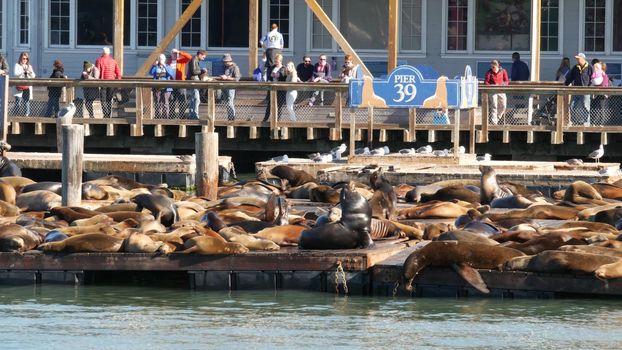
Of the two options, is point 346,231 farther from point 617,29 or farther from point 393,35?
point 617,29

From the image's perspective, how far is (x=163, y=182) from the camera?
24562mm

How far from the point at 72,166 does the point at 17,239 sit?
3.73 meters

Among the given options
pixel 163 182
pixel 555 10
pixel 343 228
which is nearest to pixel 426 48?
pixel 555 10

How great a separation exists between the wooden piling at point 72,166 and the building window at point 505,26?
15.4 metres

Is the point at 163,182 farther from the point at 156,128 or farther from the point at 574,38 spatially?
the point at 574,38

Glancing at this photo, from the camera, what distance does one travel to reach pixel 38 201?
2005 centimetres

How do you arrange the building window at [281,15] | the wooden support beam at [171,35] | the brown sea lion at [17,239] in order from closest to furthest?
the brown sea lion at [17,239] → the wooden support beam at [171,35] → the building window at [281,15]

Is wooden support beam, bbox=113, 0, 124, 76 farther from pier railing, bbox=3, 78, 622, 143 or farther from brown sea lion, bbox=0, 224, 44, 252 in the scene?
brown sea lion, bbox=0, 224, 44, 252

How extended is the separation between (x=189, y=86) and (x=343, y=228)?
40.5 feet

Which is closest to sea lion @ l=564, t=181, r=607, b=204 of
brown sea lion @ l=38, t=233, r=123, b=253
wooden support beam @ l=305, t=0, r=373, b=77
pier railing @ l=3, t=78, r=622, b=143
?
brown sea lion @ l=38, t=233, r=123, b=253

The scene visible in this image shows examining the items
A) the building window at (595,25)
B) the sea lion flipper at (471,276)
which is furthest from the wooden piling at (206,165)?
the building window at (595,25)

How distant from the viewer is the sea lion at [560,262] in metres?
14.7

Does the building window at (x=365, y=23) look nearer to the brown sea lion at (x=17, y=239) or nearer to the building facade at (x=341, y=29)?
the building facade at (x=341, y=29)

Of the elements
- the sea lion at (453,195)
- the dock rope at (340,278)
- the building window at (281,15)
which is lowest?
the dock rope at (340,278)
